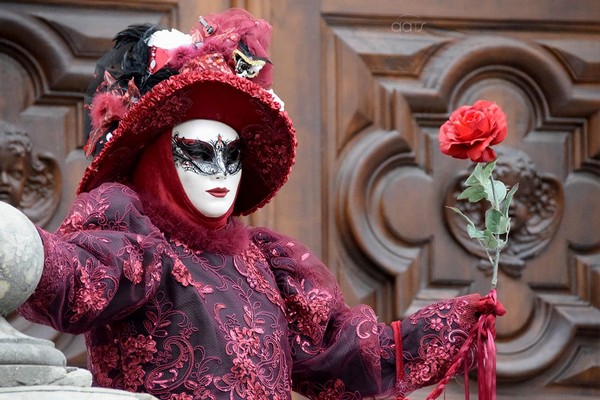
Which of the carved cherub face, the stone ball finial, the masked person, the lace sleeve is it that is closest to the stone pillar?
the stone ball finial

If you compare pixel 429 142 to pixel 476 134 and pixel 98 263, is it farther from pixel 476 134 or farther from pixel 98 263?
pixel 98 263

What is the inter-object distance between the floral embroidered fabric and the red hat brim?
7 centimetres

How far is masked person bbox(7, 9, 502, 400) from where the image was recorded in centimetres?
233

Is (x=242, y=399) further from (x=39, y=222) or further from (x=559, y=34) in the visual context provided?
(x=559, y=34)

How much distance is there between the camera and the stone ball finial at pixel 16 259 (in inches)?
72.9

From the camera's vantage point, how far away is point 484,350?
8.10ft

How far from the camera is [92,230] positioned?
2301mm

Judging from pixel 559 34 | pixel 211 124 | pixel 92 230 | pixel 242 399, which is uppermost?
pixel 559 34

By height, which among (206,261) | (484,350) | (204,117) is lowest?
(484,350)

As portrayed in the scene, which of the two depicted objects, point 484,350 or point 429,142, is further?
point 429,142

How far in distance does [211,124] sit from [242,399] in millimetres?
404

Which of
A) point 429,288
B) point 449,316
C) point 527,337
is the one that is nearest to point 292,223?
point 429,288

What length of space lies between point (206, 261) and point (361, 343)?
0.28m

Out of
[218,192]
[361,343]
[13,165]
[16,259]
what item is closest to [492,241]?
[361,343]
